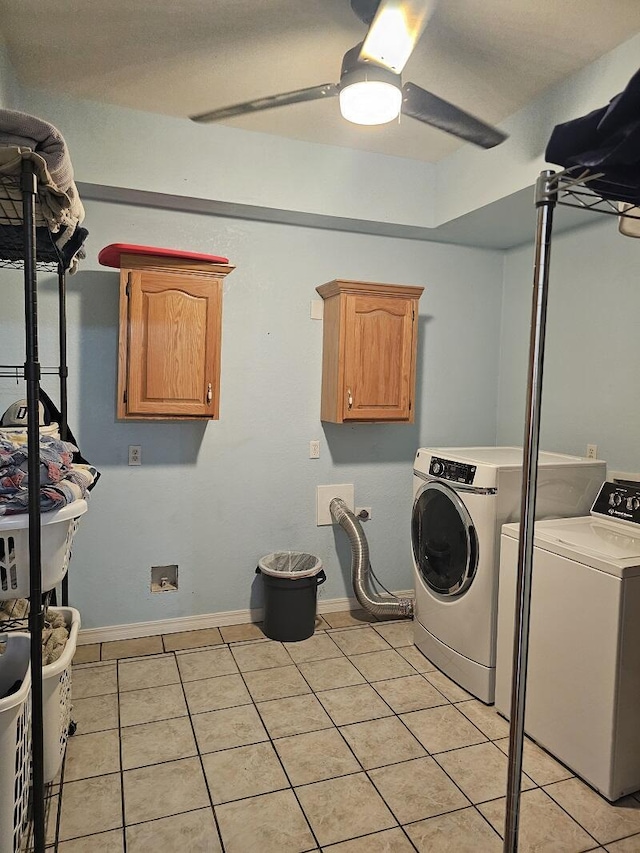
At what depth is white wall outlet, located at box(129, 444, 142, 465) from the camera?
3189 mm

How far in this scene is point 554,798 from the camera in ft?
6.73

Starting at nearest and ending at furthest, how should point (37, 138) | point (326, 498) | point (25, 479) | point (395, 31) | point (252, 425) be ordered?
1. point (37, 138)
2. point (25, 479)
3. point (395, 31)
4. point (252, 425)
5. point (326, 498)

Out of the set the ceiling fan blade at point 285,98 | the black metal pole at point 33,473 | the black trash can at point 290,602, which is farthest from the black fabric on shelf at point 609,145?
the black trash can at point 290,602

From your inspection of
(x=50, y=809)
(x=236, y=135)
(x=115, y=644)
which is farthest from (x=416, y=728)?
(x=236, y=135)

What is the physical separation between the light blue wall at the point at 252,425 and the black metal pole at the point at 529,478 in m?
2.32

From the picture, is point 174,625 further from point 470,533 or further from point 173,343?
point 470,533

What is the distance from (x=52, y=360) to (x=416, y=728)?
7.88 feet

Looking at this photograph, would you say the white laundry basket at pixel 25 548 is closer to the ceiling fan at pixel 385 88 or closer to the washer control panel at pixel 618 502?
the ceiling fan at pixel 385 88

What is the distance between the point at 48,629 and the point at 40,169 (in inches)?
59.4

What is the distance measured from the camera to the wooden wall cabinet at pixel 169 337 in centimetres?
288

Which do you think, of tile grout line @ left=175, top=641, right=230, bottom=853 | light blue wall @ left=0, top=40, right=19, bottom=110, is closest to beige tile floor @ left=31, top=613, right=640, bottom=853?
tile grout line @ left=175, top=641, right=230, bottom=853

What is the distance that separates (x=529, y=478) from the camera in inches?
49.1

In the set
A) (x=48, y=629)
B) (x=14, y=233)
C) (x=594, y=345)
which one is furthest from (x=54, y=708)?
(x=594, y=345)

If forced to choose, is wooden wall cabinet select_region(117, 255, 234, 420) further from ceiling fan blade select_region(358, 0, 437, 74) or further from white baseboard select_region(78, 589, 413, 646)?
ceiling fan blade select_region(358, 0, 437, 74)
